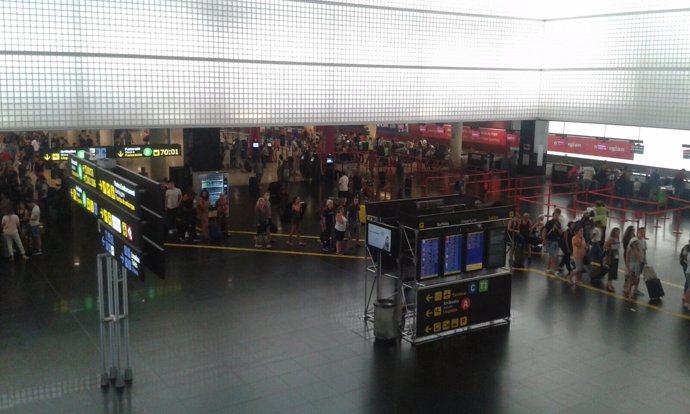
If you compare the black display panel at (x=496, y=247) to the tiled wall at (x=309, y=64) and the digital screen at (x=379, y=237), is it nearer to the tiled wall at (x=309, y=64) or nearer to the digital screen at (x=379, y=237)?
the digital screen at (x=379, y=237)

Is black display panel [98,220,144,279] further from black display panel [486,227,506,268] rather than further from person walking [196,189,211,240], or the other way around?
person walking [196,189,211,240]

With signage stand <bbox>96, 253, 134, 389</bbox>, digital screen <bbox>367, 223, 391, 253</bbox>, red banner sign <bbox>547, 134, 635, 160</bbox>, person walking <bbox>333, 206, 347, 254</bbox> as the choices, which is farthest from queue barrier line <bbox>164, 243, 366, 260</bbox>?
red banner sign <bbox>547, 134, 635, 160</bbox>

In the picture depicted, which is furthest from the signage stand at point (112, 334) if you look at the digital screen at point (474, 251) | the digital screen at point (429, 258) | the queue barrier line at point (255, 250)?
the queue barrier line at point (255, 250)

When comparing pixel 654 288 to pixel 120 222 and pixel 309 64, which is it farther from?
pixel 309 64

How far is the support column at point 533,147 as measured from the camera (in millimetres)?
29188

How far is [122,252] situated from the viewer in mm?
8422

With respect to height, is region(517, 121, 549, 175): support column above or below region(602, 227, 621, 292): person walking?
above

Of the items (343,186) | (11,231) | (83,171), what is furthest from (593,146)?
(83,171)

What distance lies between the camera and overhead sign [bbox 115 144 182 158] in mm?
18641

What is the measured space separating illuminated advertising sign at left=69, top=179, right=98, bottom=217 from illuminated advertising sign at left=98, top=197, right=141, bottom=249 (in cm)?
37

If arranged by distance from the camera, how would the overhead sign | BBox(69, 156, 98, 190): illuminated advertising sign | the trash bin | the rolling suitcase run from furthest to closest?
the overhead sign → the rolling suitcase → the trash bin → BBox(69, 156, 98, 190): illuminated advertising sign

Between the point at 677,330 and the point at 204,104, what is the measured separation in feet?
40.7

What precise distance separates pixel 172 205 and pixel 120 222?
397 inches

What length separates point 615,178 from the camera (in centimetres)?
2811
